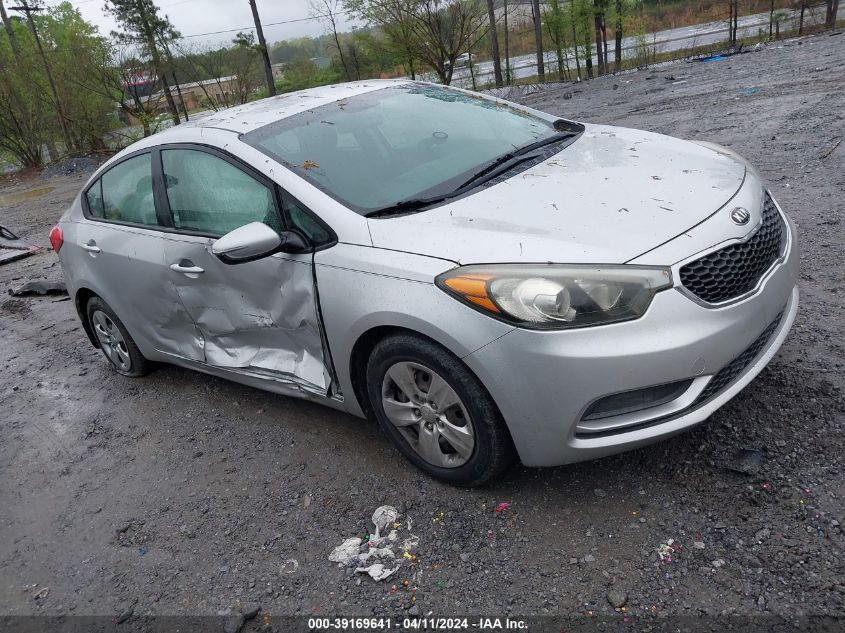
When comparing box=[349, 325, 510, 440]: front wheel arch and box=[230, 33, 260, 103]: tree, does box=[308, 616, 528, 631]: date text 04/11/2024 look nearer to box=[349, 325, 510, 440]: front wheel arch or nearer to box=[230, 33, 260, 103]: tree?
box=[349, 325, 510, 440]: front wheel arch

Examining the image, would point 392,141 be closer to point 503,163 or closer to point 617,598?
point 503,163

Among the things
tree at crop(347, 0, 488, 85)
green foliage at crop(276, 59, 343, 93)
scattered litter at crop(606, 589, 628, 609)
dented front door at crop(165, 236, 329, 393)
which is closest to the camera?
scattered litter at crop(606, 589, 628, 609)

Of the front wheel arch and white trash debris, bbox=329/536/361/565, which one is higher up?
the front wheel arch

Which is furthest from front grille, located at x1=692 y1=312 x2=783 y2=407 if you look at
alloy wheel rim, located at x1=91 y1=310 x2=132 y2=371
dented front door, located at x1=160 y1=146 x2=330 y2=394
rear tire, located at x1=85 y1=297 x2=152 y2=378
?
alloy wheel rim, located at x1=91 y1=310 x2=132 y2=371

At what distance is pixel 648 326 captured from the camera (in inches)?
90.7

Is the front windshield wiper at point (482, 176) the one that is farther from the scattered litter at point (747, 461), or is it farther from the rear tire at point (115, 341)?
the rear tire at point (115, 341)

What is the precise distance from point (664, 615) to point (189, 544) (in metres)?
2.01

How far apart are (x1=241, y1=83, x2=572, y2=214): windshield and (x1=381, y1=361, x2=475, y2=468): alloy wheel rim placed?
760 mm

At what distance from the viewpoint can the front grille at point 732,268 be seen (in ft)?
7.81

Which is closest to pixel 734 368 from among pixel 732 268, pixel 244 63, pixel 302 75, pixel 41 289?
pixel 732 268

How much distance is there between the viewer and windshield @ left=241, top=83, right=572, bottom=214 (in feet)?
10.2

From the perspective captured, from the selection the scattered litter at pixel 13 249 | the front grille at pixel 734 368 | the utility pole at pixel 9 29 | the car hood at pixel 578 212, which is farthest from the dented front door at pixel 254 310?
the utility pole at pixel 9 29

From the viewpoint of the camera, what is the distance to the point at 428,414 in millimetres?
2793

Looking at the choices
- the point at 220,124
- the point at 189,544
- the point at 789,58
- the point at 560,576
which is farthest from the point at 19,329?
the point at 789,58
